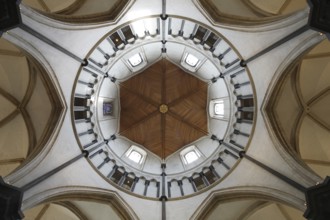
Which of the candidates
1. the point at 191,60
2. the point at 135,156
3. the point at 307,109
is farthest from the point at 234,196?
the point at 191,60

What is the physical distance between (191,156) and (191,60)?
5.15 m

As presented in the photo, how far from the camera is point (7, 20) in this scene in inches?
354

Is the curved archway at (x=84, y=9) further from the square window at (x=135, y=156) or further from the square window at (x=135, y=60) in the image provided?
the square window at (x=135, y=156)

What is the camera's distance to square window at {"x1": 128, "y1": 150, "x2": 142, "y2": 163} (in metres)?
18.7

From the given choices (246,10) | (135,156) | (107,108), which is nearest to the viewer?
(246,10)

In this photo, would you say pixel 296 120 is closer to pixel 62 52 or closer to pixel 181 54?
pixel 181 54

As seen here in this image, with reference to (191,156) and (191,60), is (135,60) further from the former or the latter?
→ (191,156)

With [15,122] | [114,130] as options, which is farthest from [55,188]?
[114,130]

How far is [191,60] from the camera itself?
19.3m

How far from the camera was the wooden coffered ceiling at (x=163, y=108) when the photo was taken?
2116cm

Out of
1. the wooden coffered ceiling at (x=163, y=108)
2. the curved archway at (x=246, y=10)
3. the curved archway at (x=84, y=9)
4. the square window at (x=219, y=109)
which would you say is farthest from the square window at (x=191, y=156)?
the curved archway at (x=84, y=9)

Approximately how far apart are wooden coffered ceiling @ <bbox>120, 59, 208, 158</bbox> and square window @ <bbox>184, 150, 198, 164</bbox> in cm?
134

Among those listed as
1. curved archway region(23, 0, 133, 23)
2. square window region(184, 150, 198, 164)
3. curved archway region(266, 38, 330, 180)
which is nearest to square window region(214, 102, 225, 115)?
square window region(184, 150, 198, 164)

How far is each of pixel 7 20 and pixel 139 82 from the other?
13.1 m
